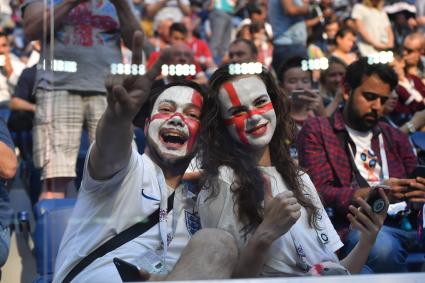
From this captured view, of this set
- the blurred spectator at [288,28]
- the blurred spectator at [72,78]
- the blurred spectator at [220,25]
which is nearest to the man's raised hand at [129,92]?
the blurred spectator at [72,78]

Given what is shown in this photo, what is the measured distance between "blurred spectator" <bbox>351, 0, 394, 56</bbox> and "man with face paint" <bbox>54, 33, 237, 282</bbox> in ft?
4.27

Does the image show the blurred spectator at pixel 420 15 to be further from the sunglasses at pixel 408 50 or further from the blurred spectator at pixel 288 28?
the blurred spectator at pixel 288 28

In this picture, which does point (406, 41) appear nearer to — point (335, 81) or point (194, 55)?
point (335, 81)

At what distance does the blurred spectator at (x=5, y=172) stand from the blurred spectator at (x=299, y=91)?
41.0 inches

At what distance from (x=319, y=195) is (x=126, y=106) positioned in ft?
2.89

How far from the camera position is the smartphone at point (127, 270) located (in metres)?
2.29

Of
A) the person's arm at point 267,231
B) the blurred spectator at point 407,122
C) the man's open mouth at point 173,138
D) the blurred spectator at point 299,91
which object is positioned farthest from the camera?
the blurred spectator at point 407,122

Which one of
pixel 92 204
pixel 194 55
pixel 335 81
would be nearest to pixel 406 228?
pixel 335 81

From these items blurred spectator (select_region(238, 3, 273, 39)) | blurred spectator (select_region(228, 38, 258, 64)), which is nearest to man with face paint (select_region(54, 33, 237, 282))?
blurred spectator (select_region(228, 38, 258, 64))

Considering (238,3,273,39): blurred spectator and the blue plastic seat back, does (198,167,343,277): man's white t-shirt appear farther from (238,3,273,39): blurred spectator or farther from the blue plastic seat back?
(238,3,273,39): blurred spectator

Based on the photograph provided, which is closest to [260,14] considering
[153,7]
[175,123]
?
[153,7]

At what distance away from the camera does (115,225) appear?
2.45m

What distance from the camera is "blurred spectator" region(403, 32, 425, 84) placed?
3646mm

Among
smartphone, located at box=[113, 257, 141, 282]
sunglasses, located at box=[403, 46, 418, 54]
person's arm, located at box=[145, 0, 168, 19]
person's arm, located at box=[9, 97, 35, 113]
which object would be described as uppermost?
person's arm, located at box=[145, 0, 168, 19]
